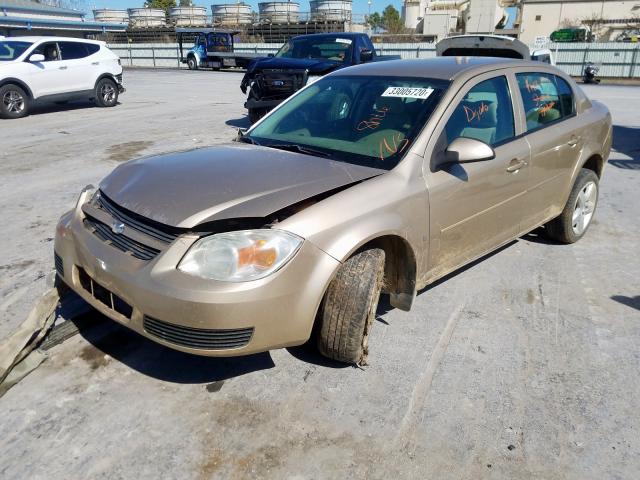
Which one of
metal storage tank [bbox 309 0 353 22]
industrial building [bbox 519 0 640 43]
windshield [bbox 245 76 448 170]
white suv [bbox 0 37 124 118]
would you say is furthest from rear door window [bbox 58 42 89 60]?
industrial building [bbox 519 0 640 43]

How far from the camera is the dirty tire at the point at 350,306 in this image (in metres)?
2.75

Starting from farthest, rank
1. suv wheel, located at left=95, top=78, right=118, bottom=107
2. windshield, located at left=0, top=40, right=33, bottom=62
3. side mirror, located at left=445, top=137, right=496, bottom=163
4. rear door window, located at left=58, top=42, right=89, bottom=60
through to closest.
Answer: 1. suv wheel, located at left=95, top=78, right=118, bottom=107
2. rear door window, located at left=58, top=42, right=89, bottom=60
3. windshield, located at left=0, top=40, right=33, bottom=62
4. side mirror, located at left=445, top=137, right=496, bottom=163

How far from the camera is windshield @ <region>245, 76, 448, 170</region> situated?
3.31 meters

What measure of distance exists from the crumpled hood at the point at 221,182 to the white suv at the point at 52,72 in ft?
35.0

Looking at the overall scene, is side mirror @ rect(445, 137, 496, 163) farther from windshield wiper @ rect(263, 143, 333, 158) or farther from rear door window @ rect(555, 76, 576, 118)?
rear door window @ rect(555, 76, 576, 118)

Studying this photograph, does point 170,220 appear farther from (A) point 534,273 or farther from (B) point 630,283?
(B) point 630,283

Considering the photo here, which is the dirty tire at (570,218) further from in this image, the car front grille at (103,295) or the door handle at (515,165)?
the car front grille at (103,295)

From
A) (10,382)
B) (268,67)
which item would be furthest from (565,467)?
(268,67)

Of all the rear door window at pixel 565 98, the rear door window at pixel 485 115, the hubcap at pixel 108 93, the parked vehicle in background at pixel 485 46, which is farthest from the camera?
the hubcap at pixel 108 93

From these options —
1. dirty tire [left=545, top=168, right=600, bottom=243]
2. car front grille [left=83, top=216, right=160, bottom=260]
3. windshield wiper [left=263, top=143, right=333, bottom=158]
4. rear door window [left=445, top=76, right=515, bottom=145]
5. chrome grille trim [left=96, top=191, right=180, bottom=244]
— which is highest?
rear door window [left=445, top=76, right=515, bottom=145]

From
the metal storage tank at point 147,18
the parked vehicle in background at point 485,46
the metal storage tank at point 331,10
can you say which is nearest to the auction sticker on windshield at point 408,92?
the parked vehicle in background at point 485,46

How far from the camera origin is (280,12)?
56.2 m

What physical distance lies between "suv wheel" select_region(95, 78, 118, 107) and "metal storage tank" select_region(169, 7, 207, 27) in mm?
50233

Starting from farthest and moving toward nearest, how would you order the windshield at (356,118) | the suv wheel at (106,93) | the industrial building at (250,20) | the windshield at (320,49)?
the industrial building at (250,20) → the suv wheel at (106,93) → the windshield at (320,49) → the windshield at (356,118)
